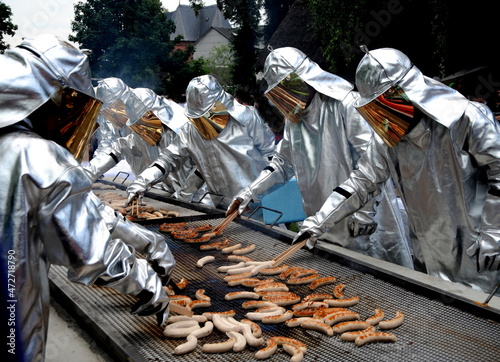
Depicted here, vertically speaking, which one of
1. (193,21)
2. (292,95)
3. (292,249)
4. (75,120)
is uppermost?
(75,120)

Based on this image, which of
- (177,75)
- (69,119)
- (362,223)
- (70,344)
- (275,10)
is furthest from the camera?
(177,75)

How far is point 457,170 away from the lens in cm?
325

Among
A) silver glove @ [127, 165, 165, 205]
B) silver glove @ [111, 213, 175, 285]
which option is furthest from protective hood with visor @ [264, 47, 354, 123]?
silver glove @ [111, 213, 175, 285]

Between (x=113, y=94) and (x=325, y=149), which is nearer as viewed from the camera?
(x=325, y=149)

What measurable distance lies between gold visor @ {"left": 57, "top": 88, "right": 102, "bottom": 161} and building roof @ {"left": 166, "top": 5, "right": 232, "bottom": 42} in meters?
53.3

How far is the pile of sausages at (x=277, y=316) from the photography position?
2342mm

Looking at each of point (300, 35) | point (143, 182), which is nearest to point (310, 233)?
point (143, 182)

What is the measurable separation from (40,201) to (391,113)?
8.09 feet

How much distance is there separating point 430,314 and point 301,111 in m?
2.54

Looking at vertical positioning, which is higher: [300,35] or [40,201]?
[40,201]

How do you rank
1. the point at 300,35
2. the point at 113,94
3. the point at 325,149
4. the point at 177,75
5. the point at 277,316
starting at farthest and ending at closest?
the point at 177,75 < the point at 300,35 < the point at 113,94 < the point at 325,149 < the point at 277,316

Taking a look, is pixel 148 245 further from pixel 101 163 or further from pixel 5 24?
pixel 5 24

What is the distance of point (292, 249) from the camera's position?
3.46 metres

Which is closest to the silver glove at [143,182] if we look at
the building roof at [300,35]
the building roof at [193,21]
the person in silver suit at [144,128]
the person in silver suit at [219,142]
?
the person in silver suit at [219,142]
